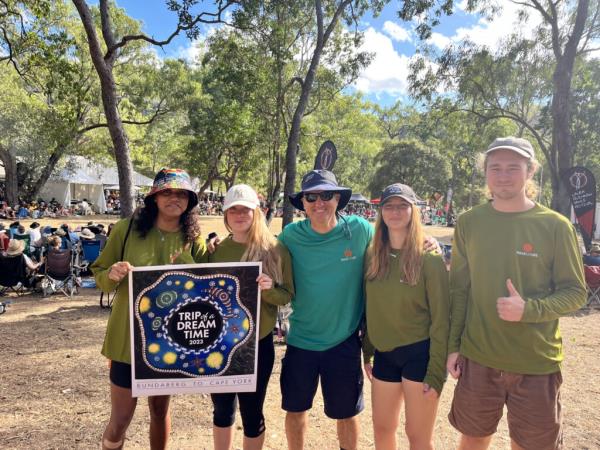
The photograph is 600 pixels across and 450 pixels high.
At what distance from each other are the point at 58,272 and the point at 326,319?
8.75 meters

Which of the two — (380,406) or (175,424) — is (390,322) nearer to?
(380,406)

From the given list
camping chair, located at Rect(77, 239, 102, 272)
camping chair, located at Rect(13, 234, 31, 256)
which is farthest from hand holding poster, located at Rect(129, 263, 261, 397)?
camping chair, located at Rect(13, 234, 31, 256)

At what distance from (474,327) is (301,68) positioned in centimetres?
1267

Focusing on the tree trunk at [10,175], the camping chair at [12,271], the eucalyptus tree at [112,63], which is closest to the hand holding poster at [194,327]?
the eucalyptus tree at [112,63]

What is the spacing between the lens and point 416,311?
2.64 metres

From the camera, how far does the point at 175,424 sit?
4.00 m

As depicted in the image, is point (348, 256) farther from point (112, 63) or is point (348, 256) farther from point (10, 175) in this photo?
point (10, 175)

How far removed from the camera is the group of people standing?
2.38 meters

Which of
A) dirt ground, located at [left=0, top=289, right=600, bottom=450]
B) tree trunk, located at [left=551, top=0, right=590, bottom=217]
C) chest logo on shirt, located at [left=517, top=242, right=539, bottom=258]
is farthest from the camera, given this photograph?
tree trunk, located at [left=551, top=0, right=590, bottom=217]

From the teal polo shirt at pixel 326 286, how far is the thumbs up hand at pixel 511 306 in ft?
3.02

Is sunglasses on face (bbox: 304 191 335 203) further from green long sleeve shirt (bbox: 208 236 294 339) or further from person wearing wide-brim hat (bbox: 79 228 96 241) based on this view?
person wearing wide-brim hat (bbox: 79 228 96 241)

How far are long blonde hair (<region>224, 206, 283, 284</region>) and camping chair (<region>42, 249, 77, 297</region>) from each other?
26.9 ft

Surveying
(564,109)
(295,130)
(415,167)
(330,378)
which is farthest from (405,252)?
(415,167)

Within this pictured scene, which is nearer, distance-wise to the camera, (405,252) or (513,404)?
(513,404)
